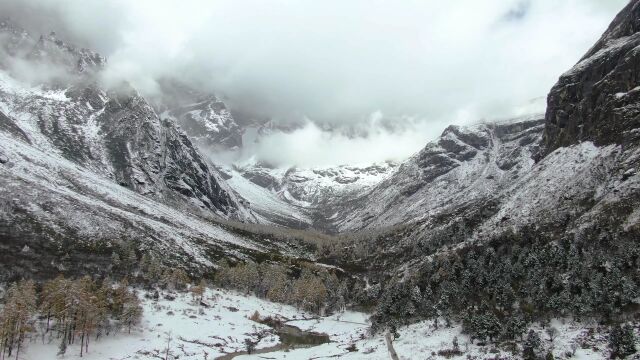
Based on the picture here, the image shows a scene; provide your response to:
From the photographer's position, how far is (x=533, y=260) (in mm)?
147625

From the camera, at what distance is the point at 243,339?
4673 inches

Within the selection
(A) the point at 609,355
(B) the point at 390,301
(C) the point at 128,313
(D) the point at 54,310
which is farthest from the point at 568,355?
(D) the point at 54,310

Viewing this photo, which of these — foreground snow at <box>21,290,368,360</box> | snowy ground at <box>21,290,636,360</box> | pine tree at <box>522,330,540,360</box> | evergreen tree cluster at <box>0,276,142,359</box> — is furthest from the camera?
foreground snow at <box>21,290,368,360</box>

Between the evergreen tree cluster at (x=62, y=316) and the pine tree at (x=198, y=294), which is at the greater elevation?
the pine tree at (x=198, y=294)

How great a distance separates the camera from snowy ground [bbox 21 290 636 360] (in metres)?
78.6

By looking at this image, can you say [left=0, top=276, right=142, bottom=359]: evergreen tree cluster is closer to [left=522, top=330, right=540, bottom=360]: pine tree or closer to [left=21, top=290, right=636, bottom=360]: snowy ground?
[left=21, top=290, right=636, bottom=360]: snowy ground

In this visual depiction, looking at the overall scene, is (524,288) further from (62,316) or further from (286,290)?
(62,316)

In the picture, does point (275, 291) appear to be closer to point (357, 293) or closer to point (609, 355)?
point (357, 293)

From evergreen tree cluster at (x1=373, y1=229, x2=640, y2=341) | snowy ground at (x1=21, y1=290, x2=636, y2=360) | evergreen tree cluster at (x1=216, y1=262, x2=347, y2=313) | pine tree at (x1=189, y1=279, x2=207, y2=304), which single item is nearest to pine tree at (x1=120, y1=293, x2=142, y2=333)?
snowy ground at (x1=21, y1=290, x2=636, y2=360)

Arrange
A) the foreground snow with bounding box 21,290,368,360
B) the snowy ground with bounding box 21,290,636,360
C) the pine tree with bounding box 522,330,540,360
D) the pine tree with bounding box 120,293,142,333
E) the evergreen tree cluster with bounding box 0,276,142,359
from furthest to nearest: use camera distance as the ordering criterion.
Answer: the pine tree with bounding box 120,293,142,333
the foreground snow with bounding box 21,290,368,360
the evergreen tree cluster with bounding box 0,276,142,359
the snowy ground with bounding box 21,290,636,360
the pine tree with bounding box 522,330,540,360

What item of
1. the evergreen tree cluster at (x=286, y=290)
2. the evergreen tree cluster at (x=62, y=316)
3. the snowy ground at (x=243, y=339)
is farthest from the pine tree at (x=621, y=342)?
the evergreen tree cluster at (x=286, y=290)

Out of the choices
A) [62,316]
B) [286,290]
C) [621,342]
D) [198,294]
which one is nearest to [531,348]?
[621,342]

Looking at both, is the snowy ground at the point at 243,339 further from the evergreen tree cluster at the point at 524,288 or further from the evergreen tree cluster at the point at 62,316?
the evergreen tree cluster at the point at 524,288

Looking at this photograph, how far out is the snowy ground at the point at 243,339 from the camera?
3093 inches
